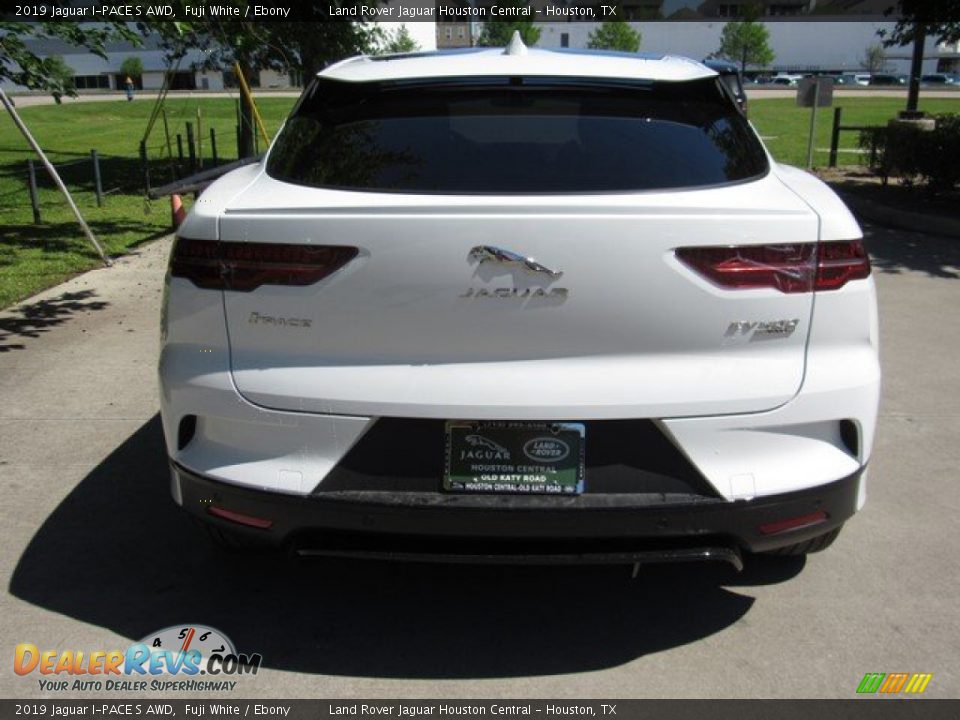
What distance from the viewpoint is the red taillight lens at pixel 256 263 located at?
8.70 feet

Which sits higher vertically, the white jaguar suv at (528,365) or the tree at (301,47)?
the tree at (301,47)

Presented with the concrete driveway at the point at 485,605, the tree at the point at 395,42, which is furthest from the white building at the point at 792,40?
the concrete driveway at the point at 485,605

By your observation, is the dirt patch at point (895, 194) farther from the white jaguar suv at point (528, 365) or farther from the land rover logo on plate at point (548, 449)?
the land rover logo on plate at point (548, 449)

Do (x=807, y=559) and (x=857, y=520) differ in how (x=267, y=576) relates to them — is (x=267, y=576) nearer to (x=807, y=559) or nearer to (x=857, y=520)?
(x=807, y=559)

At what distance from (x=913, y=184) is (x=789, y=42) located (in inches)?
4496

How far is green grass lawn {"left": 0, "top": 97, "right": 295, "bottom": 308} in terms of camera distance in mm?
9203

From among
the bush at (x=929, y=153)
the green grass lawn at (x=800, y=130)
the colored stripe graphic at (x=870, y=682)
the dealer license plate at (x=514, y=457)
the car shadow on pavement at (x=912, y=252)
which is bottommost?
the green grass lawn at (x=800, y=130)

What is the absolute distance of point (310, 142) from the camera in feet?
10.6

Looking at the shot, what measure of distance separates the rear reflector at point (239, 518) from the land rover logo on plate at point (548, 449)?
807 millimetres

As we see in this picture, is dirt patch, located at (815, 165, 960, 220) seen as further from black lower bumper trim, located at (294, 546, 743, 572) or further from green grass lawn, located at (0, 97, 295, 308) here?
black lower bumper trim, located at (294, 546, 743, 572)

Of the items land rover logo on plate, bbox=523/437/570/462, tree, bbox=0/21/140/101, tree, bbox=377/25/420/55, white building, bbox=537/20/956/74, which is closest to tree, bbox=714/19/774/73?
white building, bbox=537/20/956/74

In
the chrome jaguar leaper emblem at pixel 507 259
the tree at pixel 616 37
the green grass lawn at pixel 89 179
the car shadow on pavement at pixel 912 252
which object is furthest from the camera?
the tree at pixel 616 37

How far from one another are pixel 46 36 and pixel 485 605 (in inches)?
284

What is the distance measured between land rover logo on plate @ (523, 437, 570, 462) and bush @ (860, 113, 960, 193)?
11.0m
